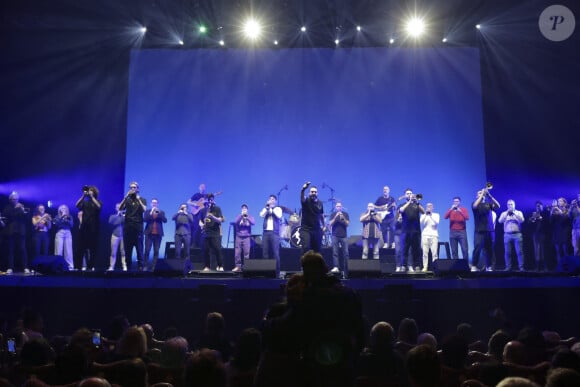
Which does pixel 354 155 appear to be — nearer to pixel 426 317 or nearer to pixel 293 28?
pixel 293 28

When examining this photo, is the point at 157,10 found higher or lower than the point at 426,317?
higher

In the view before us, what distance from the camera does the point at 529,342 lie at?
5410 millimetres

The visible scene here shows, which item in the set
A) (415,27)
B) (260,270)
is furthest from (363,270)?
(415,27)

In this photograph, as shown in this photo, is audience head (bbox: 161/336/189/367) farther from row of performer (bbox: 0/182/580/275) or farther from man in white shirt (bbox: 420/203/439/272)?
man in white shirt (bbox: 420/203/439/272)

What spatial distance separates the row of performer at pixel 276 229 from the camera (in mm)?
12070

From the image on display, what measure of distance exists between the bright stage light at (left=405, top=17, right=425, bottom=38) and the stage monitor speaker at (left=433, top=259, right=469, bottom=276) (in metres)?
8.26

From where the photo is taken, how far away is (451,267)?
1100 centimetres

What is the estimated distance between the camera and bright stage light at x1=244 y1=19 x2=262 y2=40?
1638 centimetres

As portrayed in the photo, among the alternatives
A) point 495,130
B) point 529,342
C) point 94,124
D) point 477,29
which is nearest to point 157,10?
point 94,124

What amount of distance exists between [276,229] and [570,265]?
21.2 feet

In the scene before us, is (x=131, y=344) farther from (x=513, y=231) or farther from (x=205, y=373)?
(x=513, y=231)

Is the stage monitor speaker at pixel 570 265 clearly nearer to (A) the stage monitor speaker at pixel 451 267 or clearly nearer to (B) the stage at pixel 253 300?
(B) the stage at pixel 253 300

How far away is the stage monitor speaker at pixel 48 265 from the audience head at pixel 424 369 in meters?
9.69

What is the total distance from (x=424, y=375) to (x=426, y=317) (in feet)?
23.5
